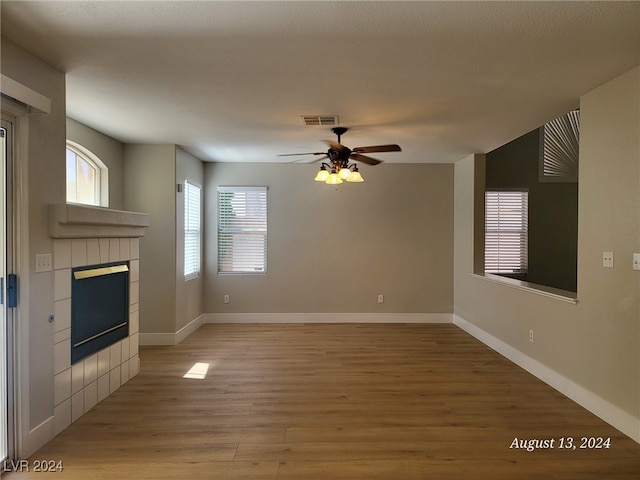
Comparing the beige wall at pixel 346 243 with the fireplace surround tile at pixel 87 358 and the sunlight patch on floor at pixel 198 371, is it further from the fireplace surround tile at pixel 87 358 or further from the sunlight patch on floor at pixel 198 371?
the fireplace surround tile at pixel 87 358

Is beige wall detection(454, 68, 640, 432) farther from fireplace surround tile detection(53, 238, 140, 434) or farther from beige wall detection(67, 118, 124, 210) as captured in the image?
beige wall detection(67, 118, 124, 210)

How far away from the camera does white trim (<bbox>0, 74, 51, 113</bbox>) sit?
199 centimetres

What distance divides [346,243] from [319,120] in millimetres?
2548

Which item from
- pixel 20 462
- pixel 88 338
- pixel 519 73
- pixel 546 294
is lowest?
pixel 20 462

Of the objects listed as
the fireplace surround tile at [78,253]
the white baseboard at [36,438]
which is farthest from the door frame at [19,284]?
the fireplace surround tile at [78,253]

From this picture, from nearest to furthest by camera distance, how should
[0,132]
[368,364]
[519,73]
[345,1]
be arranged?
[345,1]
[0,132]
[519,73]
[368,364]

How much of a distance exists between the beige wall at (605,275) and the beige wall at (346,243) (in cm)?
228

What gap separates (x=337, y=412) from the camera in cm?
280

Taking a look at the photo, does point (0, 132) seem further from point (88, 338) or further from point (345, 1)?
point (345, 1)

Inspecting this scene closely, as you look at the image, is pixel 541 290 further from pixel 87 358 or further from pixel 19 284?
pixel 19 284

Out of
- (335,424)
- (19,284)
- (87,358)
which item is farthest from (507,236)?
(19,284)

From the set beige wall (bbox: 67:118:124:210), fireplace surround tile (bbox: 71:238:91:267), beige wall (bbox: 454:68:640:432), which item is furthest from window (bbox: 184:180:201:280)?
beige wall (bbox: 454:68:640:432)

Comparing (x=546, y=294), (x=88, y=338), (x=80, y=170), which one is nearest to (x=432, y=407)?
(x=546, y=294)

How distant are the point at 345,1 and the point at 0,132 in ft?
6.97
